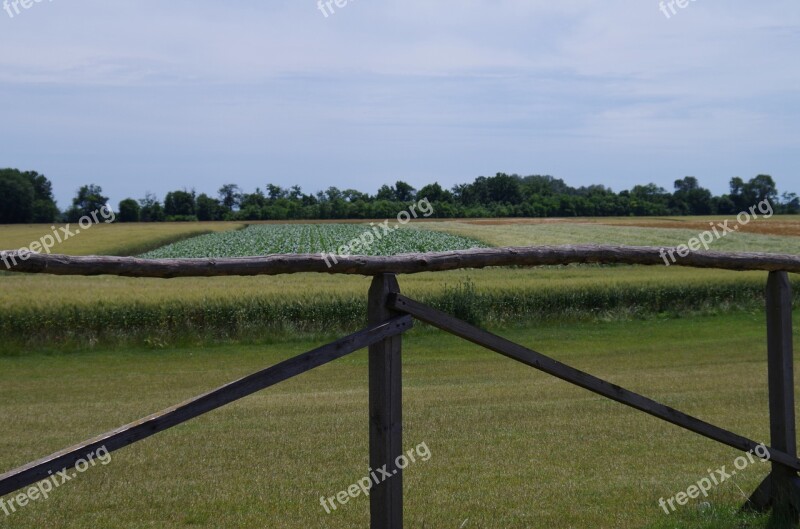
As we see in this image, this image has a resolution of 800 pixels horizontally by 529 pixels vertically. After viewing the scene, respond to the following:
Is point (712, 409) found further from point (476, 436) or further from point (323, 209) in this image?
point (323, 209)

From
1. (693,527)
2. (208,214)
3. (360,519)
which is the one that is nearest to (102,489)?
(360,519)

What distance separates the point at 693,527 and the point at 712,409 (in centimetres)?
456

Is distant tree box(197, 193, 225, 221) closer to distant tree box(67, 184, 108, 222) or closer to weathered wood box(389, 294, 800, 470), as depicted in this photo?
distant tree box(67, 184, 108, 222)

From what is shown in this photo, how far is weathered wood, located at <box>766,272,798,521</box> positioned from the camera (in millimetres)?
5438

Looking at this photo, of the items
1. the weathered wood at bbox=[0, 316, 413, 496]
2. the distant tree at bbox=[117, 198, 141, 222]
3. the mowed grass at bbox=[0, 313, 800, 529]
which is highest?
the distant tree at bbox=[117, 198, 141, 222]

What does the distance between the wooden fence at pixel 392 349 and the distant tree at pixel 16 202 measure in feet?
305

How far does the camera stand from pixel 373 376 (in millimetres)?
4445

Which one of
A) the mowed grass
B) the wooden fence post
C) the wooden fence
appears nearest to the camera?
the wooden fence
